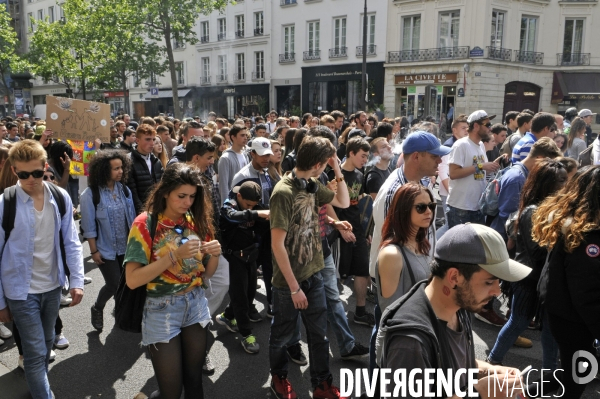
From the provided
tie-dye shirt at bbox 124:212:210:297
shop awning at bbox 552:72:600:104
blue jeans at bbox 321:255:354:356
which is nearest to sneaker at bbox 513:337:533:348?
blue jeans at bbox 321:255:354:356

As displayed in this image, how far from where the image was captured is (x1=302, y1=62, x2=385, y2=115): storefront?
3062cm

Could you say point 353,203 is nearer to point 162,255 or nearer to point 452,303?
point 162,255

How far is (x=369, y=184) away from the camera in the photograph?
5254mm

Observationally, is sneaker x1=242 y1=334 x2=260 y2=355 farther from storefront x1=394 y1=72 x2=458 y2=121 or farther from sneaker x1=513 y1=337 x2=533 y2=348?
storefront x1=394 y1=72 x2=458 y2=121

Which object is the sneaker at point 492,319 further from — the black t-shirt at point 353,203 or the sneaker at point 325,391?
the sneaker at point 325,391

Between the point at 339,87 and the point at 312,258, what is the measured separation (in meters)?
30.3

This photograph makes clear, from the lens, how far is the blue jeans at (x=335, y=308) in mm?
4051

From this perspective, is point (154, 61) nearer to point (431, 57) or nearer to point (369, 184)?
point (431, 57)

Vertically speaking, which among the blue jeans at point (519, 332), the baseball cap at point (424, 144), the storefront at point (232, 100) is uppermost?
the storefront at point (232, 100)

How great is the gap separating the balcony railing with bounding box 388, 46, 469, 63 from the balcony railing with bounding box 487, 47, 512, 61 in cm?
138

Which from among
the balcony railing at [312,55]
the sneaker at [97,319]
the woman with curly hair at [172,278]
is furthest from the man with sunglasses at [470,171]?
the balcony railing at [312,55]

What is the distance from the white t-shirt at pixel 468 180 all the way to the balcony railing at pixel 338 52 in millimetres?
27081

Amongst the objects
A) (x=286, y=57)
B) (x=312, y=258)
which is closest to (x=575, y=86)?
(x=286, y=57)

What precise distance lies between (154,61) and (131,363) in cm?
2858
